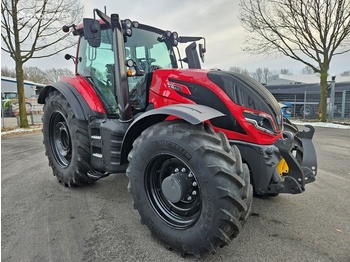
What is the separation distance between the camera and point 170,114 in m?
2.25

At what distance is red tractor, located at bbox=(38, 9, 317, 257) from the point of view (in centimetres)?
203

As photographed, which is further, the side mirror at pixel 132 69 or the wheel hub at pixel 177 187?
the side mirror at pixel 132 69

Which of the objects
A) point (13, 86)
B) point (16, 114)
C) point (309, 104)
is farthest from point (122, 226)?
point (13, 86)

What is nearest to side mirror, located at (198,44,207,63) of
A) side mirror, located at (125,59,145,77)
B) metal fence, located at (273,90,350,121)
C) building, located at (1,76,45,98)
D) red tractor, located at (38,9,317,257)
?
red tractor, located at (38,9,317,257)

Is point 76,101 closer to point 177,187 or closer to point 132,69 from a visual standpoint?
point 132,69

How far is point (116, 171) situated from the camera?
300cm

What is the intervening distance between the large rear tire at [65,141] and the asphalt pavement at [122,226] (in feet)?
0.88

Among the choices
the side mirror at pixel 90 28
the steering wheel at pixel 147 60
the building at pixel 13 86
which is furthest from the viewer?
the building at pixel 13 86

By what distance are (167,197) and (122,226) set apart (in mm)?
770

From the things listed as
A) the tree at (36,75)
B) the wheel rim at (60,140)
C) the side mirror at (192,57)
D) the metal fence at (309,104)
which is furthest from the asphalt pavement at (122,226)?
the tree at (36,75)

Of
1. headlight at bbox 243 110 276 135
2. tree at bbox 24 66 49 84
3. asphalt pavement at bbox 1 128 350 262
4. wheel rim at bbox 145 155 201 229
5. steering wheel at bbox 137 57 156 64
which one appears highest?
tree at bbox 24 66 49 84

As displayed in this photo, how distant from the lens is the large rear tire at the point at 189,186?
6.42 ft

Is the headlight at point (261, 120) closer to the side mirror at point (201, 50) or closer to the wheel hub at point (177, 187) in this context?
the wheel hub at point (177, 187)

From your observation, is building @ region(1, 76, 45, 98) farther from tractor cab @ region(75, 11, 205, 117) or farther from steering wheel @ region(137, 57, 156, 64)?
steering wheel @ region(137, 57, 156, 64)
